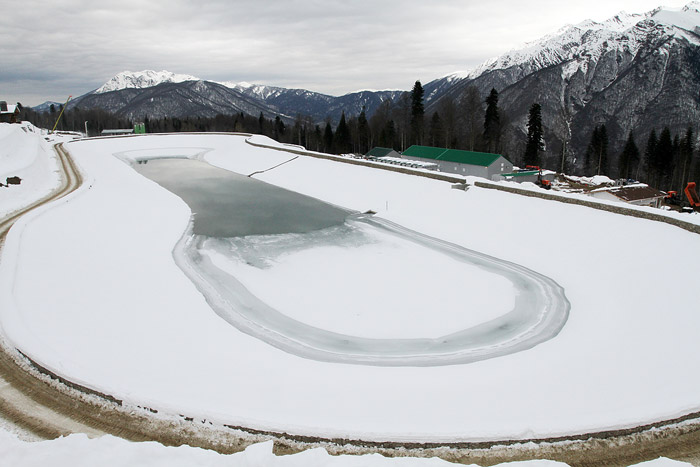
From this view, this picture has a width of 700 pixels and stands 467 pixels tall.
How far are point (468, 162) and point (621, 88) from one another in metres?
93.2

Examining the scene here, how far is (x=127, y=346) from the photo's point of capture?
9.95 meters

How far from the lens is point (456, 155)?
43.1m

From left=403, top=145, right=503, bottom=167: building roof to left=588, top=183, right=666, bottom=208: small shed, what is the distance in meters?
10.2

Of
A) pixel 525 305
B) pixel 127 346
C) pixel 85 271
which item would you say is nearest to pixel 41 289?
pixel 85 271

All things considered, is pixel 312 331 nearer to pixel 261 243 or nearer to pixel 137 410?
pixel 137 410

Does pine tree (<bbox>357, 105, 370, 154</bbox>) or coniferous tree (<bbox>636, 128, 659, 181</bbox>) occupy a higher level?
pine tree (<bbox>357, 105, 370, 154</bbox>)

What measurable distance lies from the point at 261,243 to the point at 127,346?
9510 millimetres

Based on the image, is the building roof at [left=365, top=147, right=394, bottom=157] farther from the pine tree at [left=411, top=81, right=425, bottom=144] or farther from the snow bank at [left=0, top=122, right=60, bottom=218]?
the snow bank at [left=0, top=122, right=60, bottom=218]

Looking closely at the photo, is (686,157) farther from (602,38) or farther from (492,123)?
(602,38)

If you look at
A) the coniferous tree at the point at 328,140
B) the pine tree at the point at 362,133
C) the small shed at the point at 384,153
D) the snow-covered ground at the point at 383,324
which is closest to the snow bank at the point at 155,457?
the snow-covered ground at the point at 383,324

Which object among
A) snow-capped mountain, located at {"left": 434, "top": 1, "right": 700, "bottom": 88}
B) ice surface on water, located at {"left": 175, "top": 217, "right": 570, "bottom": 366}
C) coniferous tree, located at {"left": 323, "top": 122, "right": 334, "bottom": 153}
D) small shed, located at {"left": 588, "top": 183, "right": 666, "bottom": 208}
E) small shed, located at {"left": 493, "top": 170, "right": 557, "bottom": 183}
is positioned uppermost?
snow-capped mountain, located at {"left": 434, "top": 1, "right": 700, "bottom": 88}

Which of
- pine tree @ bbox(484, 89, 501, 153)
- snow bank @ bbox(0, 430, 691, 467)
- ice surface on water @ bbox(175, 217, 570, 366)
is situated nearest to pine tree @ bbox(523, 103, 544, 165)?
pine tree @ bbox(484, 89, 501, 153)

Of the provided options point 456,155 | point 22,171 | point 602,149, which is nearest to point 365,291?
point 22,171

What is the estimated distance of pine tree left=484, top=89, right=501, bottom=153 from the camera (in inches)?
1989
